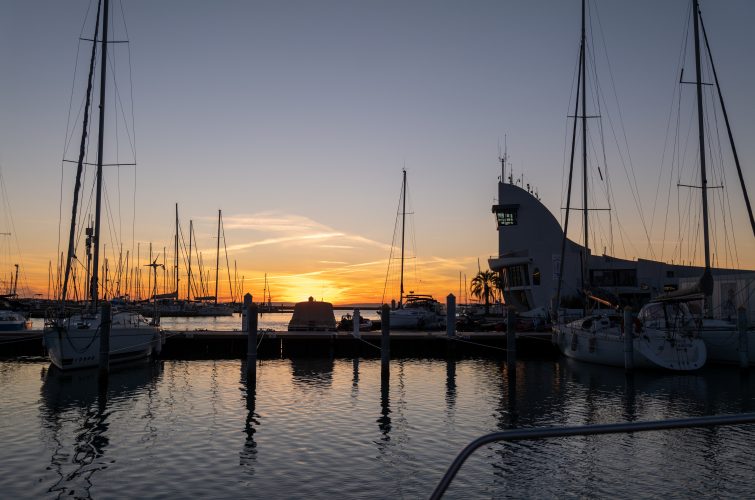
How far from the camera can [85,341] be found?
33188 millimetres

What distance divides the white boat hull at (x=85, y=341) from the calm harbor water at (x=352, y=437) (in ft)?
3.67

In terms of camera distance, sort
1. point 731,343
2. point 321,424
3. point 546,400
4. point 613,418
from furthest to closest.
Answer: point 731,343 → point 546,400 → point 613,418 → point 321,424

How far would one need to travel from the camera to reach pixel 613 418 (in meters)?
23.9

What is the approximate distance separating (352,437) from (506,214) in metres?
66.6

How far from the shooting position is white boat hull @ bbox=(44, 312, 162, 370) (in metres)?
32.5

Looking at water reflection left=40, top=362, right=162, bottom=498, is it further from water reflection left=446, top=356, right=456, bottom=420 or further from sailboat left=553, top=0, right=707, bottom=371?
sailboat left=553, top=0, right=707, bottom=371

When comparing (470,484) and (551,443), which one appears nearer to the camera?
(470,484)

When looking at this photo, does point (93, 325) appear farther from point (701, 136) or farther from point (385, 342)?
point (701, 136)

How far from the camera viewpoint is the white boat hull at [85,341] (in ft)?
107

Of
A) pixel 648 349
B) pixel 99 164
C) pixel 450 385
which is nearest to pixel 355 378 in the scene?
pixel 450 385

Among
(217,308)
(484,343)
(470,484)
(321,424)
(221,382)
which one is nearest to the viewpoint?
(470,484)

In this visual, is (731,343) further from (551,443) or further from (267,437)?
(267,437)

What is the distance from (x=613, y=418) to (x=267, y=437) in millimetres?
12293

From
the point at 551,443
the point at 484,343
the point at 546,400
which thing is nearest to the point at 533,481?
the point at 551,443
